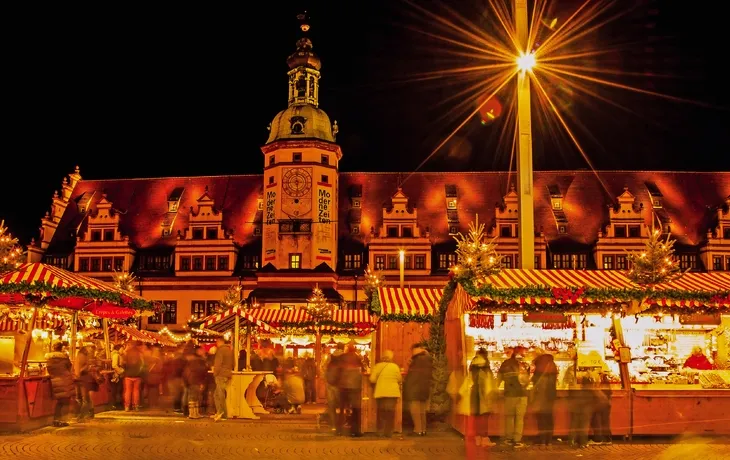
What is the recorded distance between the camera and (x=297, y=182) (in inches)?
2172

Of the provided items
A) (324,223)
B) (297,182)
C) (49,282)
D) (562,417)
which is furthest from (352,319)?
(297,182)

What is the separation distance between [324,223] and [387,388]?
130 ft

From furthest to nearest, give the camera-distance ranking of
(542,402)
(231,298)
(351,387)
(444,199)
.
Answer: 1. (444,199)
2. (231,298)
3. (351,387)
4. (542,402)

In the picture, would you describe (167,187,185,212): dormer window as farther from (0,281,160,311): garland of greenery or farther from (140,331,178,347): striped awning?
(0,281,160,311): garland of greenery

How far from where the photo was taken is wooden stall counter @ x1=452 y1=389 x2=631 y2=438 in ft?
50.8

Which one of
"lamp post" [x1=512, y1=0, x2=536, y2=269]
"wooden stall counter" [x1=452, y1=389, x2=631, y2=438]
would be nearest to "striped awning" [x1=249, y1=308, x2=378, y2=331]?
"lamp post" [x1=512, y1=0, x2=536, y2=269]

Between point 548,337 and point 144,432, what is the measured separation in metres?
8.64

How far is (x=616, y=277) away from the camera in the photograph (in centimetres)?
1752

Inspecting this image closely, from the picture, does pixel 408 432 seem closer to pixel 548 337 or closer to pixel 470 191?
pixel 548 337

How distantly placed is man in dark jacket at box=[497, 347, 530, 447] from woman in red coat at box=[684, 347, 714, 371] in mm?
4525

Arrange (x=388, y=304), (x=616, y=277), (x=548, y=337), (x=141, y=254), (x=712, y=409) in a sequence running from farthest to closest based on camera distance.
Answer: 1. (x=141, y=254)
2. (x=388, y=304)
3. (x=548, y=337)
4. (x=616, y=277)
5. (x=712, y=409)

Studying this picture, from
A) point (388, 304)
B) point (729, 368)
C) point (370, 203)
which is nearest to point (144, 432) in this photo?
point (388, 304)

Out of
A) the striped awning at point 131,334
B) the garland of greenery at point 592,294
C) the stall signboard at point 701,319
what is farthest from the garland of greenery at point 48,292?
the striped awning at point 131,334

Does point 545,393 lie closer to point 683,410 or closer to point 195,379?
point 683,410
